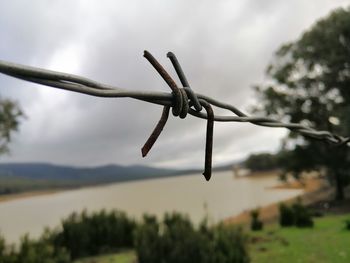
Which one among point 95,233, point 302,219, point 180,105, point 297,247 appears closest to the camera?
point 180,105

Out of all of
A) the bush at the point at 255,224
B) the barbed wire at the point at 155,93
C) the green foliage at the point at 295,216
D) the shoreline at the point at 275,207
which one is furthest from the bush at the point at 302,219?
the barbed wire at the point at 155,93

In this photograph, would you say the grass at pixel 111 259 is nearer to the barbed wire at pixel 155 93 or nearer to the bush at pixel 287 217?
the bush at pixel 287 217

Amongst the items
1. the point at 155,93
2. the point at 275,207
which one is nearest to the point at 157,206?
the point at 275,207

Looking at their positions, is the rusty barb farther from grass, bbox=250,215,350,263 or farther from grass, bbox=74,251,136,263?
grass, bbox=74,251,136,263

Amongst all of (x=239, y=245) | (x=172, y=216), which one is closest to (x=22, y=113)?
(x=172, y=216)

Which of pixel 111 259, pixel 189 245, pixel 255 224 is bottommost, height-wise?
pixel 111 259

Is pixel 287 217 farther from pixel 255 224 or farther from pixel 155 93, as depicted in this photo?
pixel 155 93
